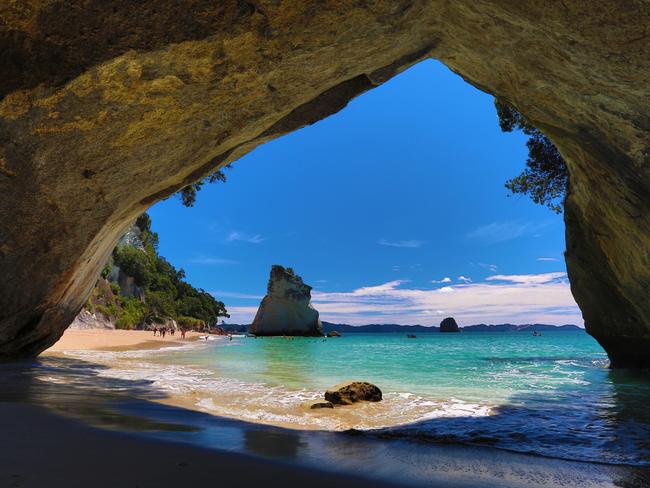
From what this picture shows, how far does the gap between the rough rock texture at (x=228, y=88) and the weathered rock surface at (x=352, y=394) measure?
5.20 m

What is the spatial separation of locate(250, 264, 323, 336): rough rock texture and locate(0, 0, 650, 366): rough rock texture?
68.1 meters

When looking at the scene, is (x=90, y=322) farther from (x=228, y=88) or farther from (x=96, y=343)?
(x=228, y=88)

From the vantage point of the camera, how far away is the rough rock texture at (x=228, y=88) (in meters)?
4.87

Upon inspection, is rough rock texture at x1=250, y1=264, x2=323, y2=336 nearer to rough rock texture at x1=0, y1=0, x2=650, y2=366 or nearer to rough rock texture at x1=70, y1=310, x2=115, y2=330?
rough rock texture at x1=70, y1=310, x2=115, y2=330

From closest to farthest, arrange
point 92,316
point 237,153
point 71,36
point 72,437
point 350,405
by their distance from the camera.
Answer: point 72,437 < point 71,36 < point 350,405 < point 237,153 < point 92,316

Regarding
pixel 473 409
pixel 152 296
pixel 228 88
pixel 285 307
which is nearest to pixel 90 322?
pixel 152 296

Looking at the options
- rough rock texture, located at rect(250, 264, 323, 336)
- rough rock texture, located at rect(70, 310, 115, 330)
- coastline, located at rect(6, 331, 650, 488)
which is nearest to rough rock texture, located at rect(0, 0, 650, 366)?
coastline, located at rect(6, 331, 650, 488)

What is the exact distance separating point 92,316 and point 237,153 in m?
37.1

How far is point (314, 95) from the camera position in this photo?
748 centimetres

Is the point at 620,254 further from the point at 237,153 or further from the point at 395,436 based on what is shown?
the point at 237,153

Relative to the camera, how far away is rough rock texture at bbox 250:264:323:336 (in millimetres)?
77312

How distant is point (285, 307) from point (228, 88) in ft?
241

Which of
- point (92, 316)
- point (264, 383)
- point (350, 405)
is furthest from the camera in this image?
point (92, 316)

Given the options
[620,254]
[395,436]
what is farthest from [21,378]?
[620,254]
